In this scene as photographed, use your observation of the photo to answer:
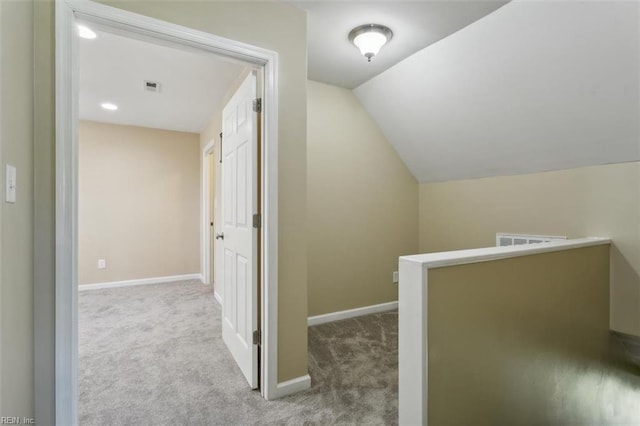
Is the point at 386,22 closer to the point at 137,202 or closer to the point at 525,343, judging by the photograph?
the point at 525,343

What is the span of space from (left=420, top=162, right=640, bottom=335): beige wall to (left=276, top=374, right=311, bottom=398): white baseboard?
2.19 meters

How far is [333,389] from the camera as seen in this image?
1890mm

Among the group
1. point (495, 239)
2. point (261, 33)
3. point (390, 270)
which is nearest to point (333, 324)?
point (390, 270)

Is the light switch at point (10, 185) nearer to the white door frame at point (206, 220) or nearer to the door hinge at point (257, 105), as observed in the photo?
the door hinge at point (257, 105)

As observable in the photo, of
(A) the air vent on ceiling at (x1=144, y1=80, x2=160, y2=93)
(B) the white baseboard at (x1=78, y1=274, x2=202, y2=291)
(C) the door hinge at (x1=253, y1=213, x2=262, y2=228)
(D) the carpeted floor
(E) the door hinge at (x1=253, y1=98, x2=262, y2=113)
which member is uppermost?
(A) the air vent on ceiling at (x1=144, y1=80, x2=160, y2=93)

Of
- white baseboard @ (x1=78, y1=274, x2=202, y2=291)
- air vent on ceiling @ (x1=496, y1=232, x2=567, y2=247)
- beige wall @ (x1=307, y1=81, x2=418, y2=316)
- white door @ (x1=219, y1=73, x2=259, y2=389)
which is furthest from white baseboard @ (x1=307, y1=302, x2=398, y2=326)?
white baseboard @ (x1=78, y1=274, x2=202, y2=291)

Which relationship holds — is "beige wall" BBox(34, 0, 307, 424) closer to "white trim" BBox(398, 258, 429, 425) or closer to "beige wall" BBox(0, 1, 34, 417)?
"beige wall" BBox(0, 1, 34, 417)

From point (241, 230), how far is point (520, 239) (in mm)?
2459

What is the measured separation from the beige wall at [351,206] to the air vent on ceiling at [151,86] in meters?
1.53

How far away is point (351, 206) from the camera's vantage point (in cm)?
319

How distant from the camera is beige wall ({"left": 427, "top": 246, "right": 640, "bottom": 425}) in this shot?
1243 millimetres

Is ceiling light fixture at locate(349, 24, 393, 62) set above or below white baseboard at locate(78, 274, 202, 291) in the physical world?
above

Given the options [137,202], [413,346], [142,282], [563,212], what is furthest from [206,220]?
[563,212]

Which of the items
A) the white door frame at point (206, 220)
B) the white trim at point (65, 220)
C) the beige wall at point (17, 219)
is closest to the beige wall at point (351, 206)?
the white trim at point (65, 220)
